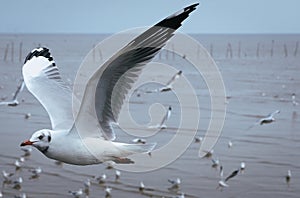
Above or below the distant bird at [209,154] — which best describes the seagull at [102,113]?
above

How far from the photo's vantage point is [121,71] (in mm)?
5957

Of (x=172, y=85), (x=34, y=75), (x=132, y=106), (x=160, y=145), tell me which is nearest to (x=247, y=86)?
(x=172, y=85)

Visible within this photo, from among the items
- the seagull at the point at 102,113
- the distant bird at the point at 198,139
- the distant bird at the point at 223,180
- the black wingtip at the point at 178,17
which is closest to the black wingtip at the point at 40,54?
the seagull at the point at 102,113

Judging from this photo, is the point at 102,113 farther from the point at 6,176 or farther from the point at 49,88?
the point at 6,176

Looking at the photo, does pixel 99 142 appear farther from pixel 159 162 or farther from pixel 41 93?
pixel 159 162

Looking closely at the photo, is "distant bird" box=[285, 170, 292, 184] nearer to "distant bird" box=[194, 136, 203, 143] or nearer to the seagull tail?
"distant bird" box=[194, 136, 203, 143]

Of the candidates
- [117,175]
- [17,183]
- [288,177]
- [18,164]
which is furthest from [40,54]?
[288,177]

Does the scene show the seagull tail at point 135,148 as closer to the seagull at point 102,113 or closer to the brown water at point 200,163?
the seagull at point 102,113

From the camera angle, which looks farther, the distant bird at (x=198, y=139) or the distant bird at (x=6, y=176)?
the distant bird at (x=198, y=139)

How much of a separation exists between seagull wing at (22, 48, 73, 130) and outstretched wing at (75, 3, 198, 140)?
0.64 meters

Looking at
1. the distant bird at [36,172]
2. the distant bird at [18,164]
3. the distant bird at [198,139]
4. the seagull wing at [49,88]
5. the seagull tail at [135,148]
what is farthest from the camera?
the distant bird at [198,139]

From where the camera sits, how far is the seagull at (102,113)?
558 centimetres

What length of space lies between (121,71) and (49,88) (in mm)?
1951

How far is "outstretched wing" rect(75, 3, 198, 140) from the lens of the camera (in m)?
5.48
